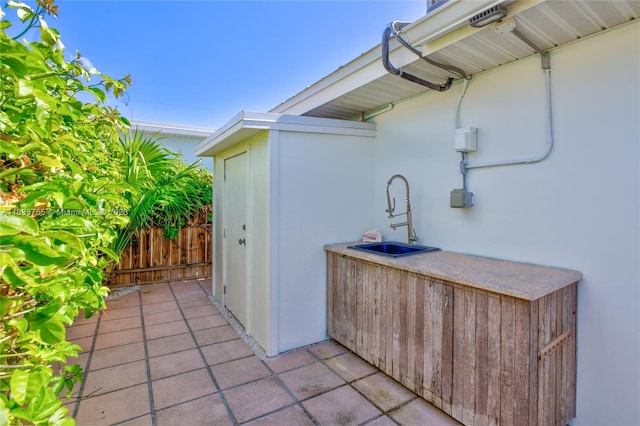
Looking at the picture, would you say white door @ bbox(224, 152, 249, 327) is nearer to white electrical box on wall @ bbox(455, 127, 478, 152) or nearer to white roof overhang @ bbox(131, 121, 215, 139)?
white electrical box on wall @ bbox(455, 127, 478, 152)

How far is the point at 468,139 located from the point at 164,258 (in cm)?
507

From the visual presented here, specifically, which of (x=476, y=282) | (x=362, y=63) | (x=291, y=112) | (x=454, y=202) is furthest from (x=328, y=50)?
(x=476, y=282)

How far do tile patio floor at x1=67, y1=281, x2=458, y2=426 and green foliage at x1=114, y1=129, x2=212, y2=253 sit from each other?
1908 millimetres

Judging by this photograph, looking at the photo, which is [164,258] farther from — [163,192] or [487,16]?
[487,16]

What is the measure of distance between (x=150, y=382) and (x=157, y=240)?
3.39 metres

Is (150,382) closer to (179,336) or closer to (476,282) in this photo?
(179,336)

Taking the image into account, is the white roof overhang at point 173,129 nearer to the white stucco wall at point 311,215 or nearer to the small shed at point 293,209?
the small shed at point 293,209

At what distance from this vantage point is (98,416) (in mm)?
2158

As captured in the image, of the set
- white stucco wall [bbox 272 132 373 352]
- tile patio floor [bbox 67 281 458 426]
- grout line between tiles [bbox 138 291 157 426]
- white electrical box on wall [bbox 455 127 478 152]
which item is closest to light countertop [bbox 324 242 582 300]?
white stucco wall [bbox 272 132 373 352]

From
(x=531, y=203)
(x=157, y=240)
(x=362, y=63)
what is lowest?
(x=157, y=240)

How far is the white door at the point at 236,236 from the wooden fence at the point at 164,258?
1686 millimetres

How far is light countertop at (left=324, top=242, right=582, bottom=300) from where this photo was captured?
1.76m

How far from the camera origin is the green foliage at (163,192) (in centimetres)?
489

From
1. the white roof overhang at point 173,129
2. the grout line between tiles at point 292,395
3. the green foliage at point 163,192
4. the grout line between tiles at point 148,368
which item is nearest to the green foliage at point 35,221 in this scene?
the grout line between tiles at point 148,368
